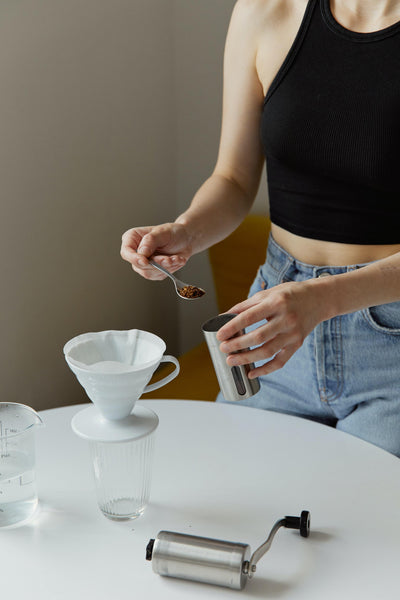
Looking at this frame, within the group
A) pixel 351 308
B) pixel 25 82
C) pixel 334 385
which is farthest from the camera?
pixel 25 82

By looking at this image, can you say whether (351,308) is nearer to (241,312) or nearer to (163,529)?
(241,312)

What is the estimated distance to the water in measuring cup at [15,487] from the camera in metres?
1.07

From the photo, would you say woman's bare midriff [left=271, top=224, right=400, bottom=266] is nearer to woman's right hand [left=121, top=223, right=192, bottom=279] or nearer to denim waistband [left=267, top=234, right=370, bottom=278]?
denim waistband [left=267, top=234, right=370, bottom=278]

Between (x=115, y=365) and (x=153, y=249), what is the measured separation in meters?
0.32

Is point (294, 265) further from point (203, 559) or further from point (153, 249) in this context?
point (203, 559)

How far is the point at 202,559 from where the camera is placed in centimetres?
94

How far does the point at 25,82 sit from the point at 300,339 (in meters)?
1.17

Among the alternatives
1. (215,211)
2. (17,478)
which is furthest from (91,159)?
(17,478)

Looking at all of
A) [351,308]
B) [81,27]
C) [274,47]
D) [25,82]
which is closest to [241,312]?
[351,308]

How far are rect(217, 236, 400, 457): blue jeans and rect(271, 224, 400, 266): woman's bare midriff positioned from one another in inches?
1.9

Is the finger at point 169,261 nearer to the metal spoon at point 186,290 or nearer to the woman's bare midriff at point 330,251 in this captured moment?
the metal spoon at point 186,290

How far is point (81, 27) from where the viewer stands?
2117 mm

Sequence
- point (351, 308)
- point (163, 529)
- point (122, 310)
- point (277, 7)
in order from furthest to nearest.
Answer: point (122, 310) → point (277, 7) → point (351, 308) → point (163, 529)

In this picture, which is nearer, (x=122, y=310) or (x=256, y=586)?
(x=256, y=586)
